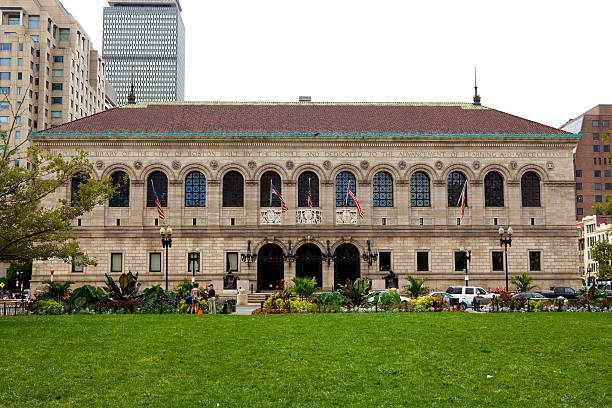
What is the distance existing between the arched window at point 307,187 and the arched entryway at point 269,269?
469 cm

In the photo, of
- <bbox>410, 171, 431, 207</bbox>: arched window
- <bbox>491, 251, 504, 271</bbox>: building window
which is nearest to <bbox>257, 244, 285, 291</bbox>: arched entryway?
<bbox>410, 171, 431, 207</bbox>: arched window

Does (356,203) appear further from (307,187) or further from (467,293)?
(467,293)

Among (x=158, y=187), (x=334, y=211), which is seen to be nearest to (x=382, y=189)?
(x=334, y=211)

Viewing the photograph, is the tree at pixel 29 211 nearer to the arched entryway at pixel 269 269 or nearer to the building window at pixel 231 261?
the building window at pixel 231 261

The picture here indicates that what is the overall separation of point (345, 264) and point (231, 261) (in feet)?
31.5

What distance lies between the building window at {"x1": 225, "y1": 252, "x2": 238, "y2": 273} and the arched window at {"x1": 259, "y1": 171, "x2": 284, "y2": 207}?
479 cm

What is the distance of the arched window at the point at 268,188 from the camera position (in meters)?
50.7

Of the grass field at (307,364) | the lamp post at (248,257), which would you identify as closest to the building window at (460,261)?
the lamp post at (248,257)

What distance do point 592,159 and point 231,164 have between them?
4084 inches

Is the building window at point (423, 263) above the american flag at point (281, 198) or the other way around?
the other way around

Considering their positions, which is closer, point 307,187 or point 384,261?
point 384,261

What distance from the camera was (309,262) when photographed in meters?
50.7

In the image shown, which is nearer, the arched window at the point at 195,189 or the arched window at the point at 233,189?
the arched window at the point at 195,189

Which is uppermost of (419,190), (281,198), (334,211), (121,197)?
(419,190)
